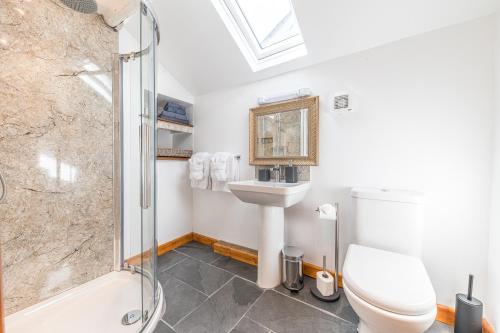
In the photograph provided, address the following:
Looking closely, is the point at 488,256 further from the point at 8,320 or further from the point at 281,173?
the point at 8,320

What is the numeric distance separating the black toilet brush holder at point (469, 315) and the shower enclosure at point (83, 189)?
1704 millimetres

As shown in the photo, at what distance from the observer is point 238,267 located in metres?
1.90

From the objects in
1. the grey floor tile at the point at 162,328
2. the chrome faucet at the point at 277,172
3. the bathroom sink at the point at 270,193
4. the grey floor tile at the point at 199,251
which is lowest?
the grey floor tile at the point at 162,328

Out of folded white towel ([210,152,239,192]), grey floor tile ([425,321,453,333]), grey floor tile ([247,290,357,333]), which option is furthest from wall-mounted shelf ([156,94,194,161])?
grey floor tile ([425,321,453,333])

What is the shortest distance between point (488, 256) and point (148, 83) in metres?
2.36

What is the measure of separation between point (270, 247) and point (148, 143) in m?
1.18

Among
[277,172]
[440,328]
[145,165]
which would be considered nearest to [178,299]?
[145,165]

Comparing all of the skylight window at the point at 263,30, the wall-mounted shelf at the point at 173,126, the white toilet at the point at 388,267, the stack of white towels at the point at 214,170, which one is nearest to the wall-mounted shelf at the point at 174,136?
the wall-mounted shelf at the point at 173,126

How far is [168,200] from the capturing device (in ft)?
7.41

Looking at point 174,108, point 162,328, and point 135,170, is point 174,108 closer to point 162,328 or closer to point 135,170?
point 135,170

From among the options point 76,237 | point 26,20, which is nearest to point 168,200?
point 76,237

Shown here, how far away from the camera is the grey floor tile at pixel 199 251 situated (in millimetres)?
2065

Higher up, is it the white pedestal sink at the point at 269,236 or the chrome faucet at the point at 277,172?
the chrome faucet at the point at 277,172

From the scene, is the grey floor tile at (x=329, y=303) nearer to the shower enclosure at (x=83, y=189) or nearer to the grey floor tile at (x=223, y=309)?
the grey floor tile at (x=223, y=309)
